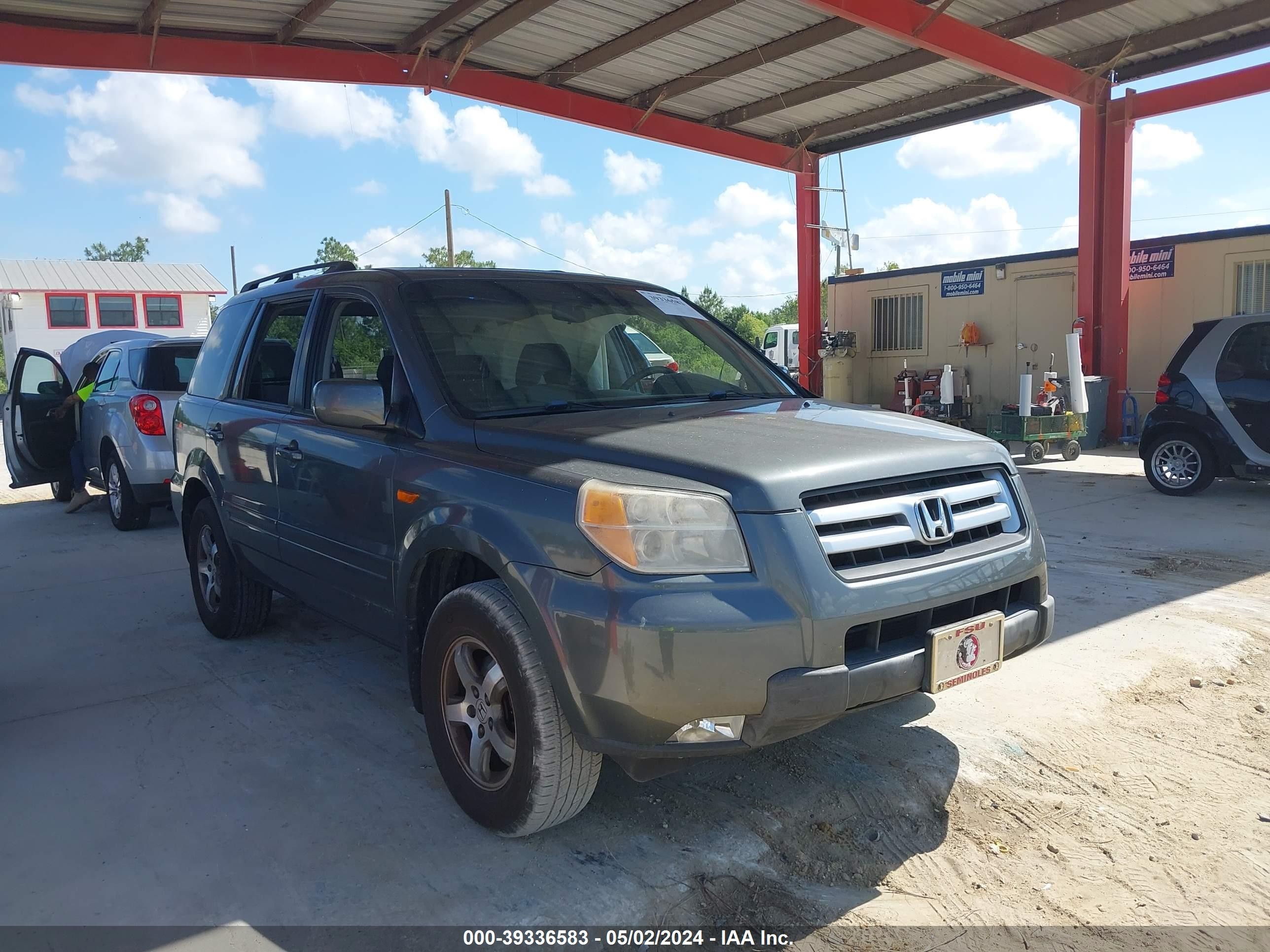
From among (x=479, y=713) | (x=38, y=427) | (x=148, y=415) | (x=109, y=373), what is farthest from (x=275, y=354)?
(x=38, y=427)

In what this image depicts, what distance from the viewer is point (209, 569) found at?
5.33m

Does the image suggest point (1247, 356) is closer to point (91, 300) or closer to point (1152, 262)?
point (1152, 262)

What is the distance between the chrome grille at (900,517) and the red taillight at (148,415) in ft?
24.3

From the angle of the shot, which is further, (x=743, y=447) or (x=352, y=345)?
(x=352, y=345)

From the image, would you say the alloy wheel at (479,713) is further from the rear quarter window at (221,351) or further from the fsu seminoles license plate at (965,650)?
the rear quarter window at (221,351)

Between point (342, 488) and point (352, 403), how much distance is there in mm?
527

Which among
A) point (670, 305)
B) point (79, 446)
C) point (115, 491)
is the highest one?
point (670, 305)

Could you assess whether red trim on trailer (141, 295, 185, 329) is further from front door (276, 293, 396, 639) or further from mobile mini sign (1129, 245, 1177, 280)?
front door (276, 293, 396, 639)

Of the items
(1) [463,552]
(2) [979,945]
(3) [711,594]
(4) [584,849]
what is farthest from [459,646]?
(2) [979,945]

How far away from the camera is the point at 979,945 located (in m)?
2.52

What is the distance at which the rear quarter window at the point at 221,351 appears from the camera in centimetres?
507

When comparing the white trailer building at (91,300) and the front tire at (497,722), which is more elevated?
the white trailer building at (91,300)

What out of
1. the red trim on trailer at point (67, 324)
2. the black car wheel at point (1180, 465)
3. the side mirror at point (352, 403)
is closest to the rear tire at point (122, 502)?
the side mirror at point (352, 403)

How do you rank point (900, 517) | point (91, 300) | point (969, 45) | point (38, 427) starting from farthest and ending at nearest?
point (91, 300)
point (969, 45)
point (38, 427)
point (900, 517)
